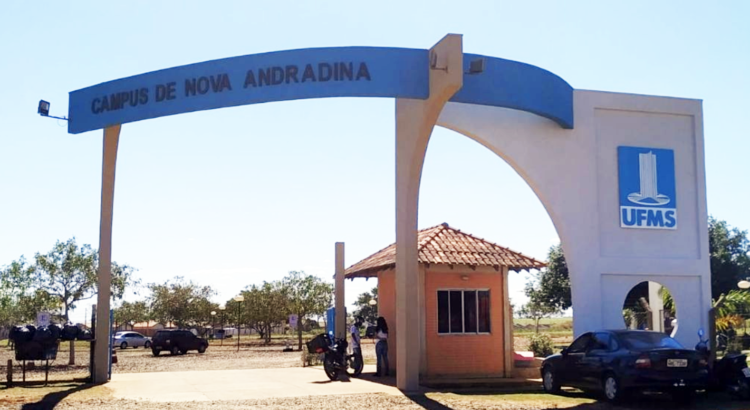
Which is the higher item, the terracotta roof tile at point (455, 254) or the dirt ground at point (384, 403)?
the terracotta roof tile at point (455, 254)

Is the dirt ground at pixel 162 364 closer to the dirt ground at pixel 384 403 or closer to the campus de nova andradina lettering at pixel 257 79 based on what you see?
the dirt ground at pixel 384 403

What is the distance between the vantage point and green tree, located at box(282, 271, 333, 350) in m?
56.2

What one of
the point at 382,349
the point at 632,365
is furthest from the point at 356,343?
the point at 632,365

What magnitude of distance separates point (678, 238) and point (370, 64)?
27.4 ft

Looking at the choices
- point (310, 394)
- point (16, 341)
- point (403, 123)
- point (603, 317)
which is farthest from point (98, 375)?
point (603, 317)

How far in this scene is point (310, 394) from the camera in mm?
15438

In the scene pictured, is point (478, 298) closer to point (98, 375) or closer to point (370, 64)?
point (370, 64)

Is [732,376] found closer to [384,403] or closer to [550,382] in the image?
[550,382]

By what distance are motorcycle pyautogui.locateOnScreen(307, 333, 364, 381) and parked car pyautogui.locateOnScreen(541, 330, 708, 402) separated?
222 inches

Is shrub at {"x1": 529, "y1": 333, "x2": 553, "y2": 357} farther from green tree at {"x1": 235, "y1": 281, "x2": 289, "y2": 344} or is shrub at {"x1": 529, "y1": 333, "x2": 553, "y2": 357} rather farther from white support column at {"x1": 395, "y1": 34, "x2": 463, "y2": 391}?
green tree at {"x1": 235, "y1": 281, "x2": 289, "y2": 344}

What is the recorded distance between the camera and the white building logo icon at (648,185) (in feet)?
59.6

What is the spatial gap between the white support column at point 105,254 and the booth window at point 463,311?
26.3ft

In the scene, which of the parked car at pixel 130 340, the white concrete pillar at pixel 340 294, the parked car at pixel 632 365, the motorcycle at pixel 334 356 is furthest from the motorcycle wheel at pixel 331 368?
the parked car at pixel 130 340

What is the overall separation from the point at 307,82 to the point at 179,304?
2047 inches
